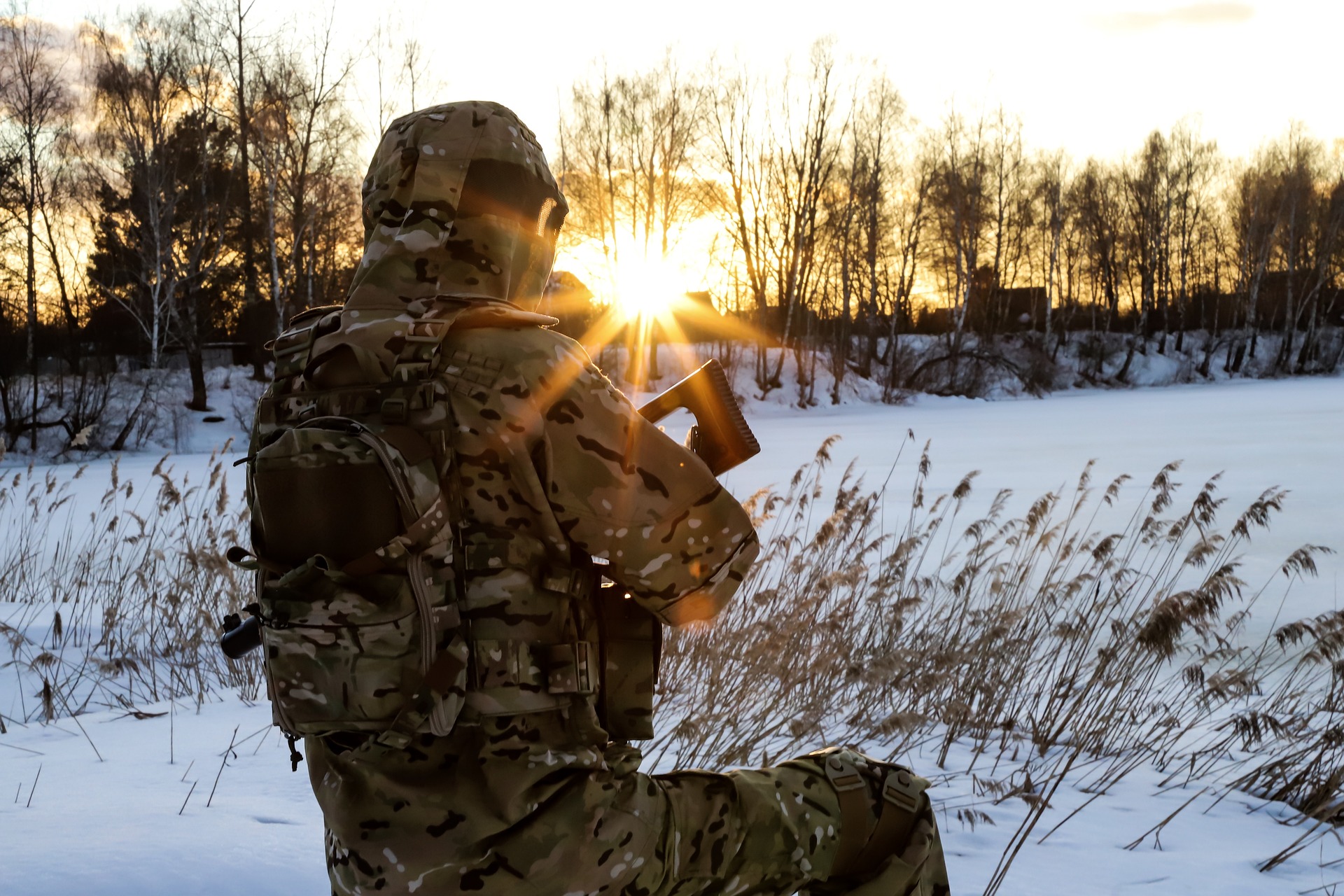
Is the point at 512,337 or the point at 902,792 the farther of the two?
the point at 902,792

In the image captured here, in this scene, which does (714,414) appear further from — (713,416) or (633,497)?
(633,497)

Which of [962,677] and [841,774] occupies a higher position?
[841,774]

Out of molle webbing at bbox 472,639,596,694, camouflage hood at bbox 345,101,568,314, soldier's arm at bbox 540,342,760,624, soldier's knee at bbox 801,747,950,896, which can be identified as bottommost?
soldier's knee at bbox 801,747,950,896

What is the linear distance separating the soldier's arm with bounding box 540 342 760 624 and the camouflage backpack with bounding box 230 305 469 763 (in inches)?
6.3

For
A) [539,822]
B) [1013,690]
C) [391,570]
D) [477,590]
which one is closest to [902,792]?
[539,822]

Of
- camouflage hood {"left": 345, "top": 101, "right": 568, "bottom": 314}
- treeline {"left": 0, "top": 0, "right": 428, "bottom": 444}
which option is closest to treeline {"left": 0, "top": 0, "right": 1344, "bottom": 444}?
treeline {"left": 0, "top": 0, "right": 428, "bottom": 444}

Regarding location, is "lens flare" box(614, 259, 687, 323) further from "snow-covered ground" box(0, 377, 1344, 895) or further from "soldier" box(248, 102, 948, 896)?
"soldier" box(248, 102, 948, 896)

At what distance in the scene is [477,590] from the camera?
1.35 m

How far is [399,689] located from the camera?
1.30 meters

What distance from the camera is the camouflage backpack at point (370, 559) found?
4.23ft

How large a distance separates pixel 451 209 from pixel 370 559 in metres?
0.55

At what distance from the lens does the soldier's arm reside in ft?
4.46

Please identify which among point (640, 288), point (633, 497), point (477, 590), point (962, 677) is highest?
point (640, 288)

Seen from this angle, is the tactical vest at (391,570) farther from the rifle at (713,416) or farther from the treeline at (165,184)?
the treeline at (165,184)
